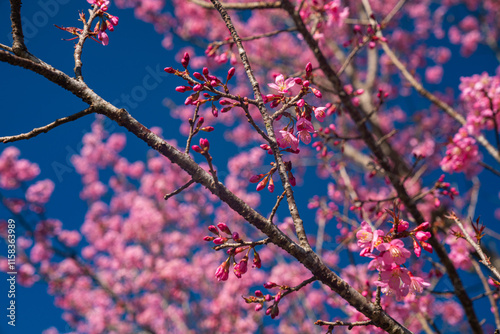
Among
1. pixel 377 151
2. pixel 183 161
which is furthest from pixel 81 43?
pixel 377 151

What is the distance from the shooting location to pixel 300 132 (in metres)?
1.69

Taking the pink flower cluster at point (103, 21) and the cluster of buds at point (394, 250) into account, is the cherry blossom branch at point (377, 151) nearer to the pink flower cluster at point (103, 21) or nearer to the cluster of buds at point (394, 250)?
the cluster of buds at point (394, 250)

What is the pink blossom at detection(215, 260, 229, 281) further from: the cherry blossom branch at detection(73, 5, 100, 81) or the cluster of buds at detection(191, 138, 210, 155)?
the cherry blossom branch at detection(73, 5, 100, 81)

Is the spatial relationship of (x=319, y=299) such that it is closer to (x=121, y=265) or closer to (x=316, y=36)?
(x=121, y=265)

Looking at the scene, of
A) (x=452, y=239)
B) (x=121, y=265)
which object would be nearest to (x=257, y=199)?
(x=121, y=265)

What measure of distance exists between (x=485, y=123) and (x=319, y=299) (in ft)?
26.0

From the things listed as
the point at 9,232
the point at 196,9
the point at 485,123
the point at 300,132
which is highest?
the point at 196,9

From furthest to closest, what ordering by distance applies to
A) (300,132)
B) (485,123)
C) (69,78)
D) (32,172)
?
1. (32,172)
2. (485,123)
3. (300,132)
4. (69,78)

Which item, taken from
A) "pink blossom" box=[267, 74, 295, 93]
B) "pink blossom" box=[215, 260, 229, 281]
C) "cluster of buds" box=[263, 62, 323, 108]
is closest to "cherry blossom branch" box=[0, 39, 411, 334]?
"pink blossom" box=[215, 260, 229, 281]

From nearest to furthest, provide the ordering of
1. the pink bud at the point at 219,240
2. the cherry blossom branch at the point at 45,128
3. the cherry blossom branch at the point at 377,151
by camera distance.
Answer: the cherry blossom branch at the point at 45,128 < the pink bud at the point at 219,240 < the cherry blossom branch at the point at 377,151

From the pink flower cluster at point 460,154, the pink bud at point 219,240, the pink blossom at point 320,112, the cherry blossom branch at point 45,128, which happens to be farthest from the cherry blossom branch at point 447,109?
the cherry blossom branch at point 45,128

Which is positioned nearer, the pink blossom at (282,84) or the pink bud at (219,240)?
the pink bud at (219,240)

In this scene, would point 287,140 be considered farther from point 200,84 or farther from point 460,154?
point 460,154

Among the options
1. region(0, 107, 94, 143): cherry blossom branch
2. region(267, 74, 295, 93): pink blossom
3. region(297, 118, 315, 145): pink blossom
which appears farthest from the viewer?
region(267, 74, 295, 93): pink blossom
